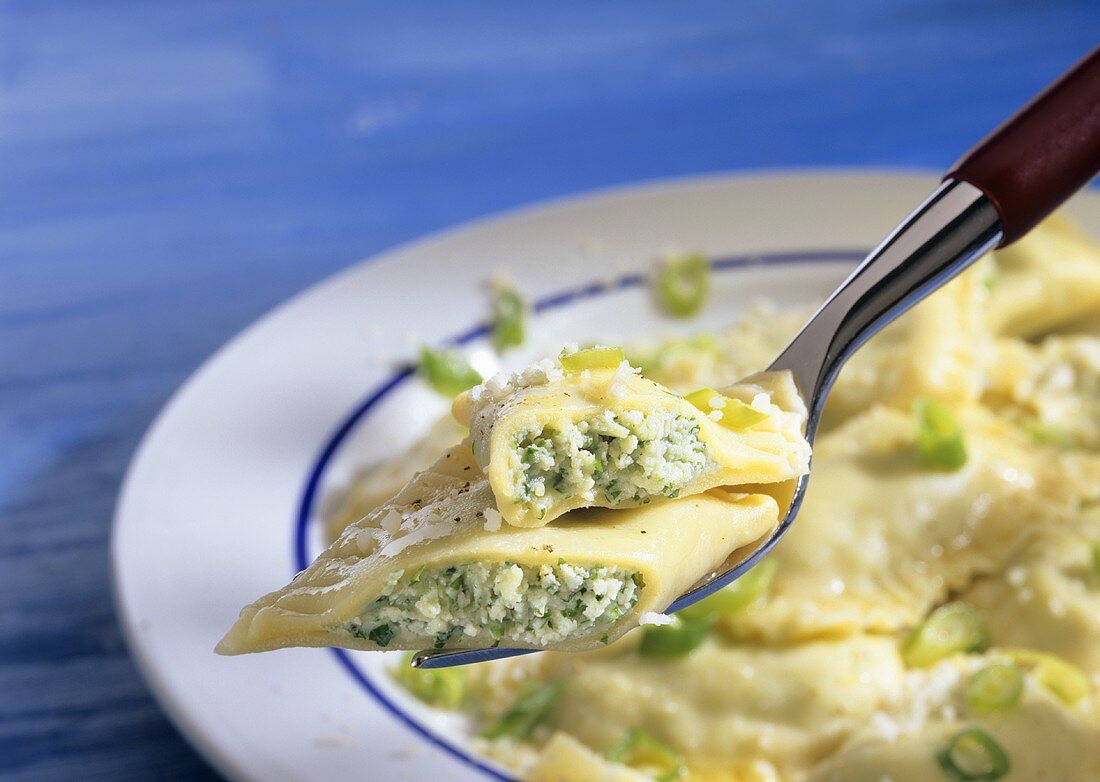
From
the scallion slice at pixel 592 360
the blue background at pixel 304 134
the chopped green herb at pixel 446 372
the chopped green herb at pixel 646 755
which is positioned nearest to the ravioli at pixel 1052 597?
the chopped green herb at pixel 646 755

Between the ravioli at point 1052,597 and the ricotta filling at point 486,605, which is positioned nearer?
the ricotta filling at point 486,605

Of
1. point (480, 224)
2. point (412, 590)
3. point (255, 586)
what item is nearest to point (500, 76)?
point (480, 224)

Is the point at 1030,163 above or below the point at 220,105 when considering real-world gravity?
above

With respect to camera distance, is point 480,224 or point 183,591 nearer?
point 183,591

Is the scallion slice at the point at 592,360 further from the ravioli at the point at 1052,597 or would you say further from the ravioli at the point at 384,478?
the ravioli at the point at 1052,597

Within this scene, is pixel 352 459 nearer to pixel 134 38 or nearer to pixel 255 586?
pixel 255 586
